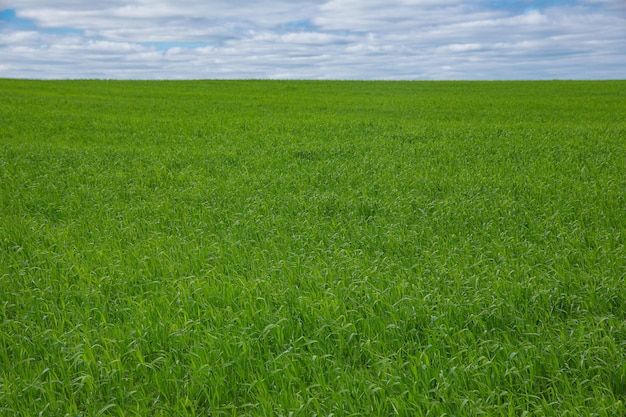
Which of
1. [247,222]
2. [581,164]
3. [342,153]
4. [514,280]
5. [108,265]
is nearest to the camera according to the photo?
[514,280]

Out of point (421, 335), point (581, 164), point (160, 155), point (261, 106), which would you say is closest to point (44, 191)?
point (160, 155)

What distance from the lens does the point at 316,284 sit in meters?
6.45

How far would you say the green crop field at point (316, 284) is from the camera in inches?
177

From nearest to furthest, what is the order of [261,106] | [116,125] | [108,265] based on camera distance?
[108,265], [116,125], [261,106]

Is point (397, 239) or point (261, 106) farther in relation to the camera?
point (261, 106)

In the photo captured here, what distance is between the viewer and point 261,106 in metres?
35.7

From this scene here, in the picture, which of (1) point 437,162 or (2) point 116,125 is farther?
(2) point 116,125

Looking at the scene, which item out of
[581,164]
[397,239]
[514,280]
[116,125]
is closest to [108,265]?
[397,239]

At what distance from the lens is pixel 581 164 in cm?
1409

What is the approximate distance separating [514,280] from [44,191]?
10.4m

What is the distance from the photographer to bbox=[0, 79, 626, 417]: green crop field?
4504 millimetres

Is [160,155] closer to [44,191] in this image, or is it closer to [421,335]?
[44,191]

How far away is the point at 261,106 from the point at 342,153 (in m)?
19.9

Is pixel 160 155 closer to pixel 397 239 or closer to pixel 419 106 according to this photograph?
pixel 397 239
